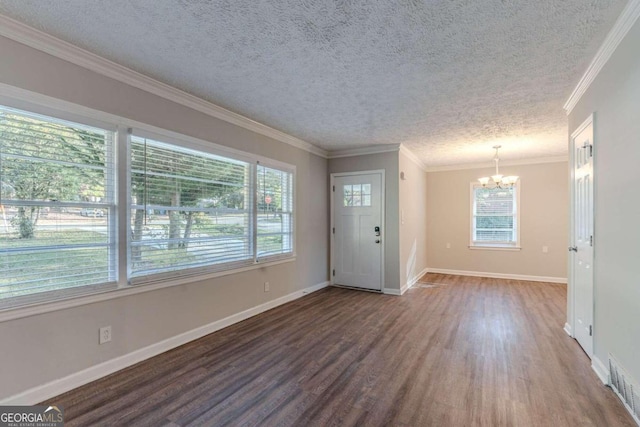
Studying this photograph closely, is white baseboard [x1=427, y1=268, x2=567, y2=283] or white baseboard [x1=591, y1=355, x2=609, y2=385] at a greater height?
white baseboard [x1=591, y1=355, x2=609, y2=385]

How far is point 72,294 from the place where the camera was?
7.30ft

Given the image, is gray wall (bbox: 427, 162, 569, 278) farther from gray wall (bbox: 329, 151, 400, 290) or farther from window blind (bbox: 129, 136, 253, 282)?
window blind (bbox: 129, 136, 253, 282)

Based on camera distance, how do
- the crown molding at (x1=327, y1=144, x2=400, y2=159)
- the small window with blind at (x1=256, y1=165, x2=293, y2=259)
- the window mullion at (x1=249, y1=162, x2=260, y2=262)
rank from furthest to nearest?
the crown molding at (x1=327, y1=144, x2=400, y2=159) → the small window with blind at (x1=256, y1=165, x2=293, y2=259) → the window mullion at (x1=249, y1=162, x2=260, y2=262)

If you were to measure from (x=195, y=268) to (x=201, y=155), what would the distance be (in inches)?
48.4

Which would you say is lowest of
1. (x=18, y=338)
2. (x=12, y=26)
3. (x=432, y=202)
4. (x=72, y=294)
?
(x=18, y=338)

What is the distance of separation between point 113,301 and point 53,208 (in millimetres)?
858

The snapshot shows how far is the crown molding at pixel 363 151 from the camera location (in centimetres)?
497

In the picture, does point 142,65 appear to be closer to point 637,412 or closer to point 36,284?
point 36,284

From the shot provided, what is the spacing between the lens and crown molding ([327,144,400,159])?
4973 mm

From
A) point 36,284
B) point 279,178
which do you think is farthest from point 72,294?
point 279,178

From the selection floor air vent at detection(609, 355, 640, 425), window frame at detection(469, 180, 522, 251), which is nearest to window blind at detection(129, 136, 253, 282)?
floor air vent at detection(609, 355, 640, 425)

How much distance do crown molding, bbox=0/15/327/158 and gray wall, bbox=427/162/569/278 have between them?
4.91m

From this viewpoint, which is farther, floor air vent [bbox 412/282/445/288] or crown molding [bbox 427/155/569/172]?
crown molding [bbox 427/155/569/172]

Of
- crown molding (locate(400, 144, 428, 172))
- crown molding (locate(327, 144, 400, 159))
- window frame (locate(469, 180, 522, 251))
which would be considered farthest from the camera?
window frame (locate(469, 180, 522, 251))
